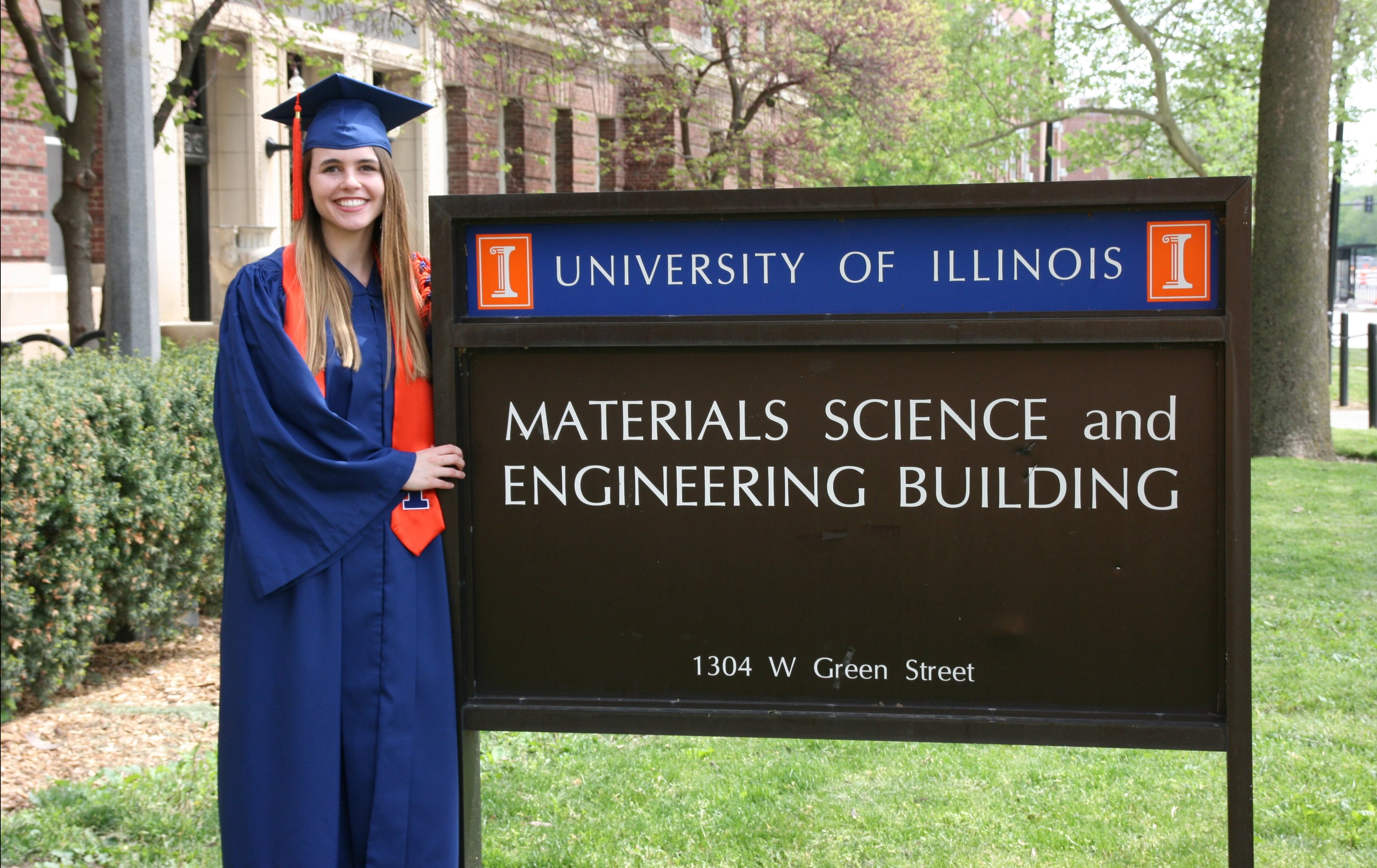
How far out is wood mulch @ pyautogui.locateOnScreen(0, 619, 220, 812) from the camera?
16.6 ft

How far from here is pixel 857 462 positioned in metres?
2.50

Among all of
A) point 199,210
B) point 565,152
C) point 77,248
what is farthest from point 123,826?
point 565,152

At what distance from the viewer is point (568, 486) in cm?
259

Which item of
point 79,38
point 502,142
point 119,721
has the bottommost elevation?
point 119,721

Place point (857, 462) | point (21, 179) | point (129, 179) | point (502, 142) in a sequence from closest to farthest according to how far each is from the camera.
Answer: point (857, 462)
point (129, 179)
point (21, 179)
point (502, 142)

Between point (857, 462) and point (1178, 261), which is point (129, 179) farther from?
point (1178, 261)

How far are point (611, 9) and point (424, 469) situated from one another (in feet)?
39.2

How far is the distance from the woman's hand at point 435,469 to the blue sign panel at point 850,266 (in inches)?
10.7

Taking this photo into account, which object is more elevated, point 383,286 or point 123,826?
point 383,286

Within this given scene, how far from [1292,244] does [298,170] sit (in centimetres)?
1118

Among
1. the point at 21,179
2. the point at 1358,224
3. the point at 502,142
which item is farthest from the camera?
the point at 1358,224

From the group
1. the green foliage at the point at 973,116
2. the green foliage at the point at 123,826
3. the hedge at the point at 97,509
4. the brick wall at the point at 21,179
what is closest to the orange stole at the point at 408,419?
the green foliage at the point at 123,826

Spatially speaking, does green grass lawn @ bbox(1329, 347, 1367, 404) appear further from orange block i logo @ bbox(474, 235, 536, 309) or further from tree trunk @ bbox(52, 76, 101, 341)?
orange block i logo @ bbox(474, 235, 536, 309)

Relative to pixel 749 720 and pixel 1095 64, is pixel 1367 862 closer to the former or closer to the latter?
pixel 749 720
